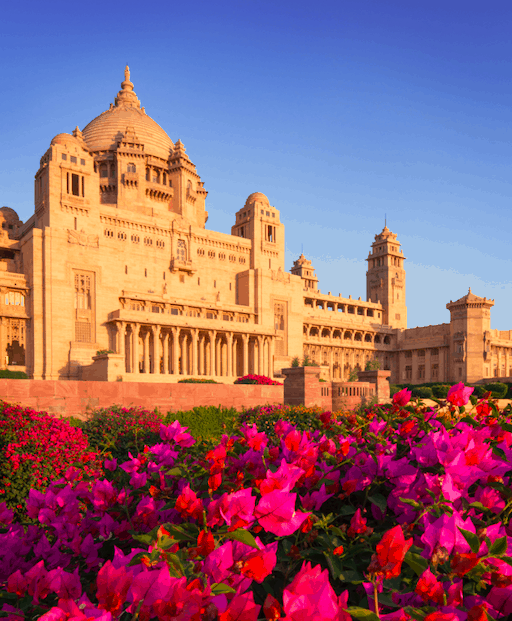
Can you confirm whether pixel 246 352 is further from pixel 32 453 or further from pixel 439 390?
pixel 32 453

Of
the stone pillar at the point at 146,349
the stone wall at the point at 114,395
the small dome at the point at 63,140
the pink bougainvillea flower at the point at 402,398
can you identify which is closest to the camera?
the pink bougainvillea flower at the point at 402,398

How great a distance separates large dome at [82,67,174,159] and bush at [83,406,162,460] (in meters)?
49.7

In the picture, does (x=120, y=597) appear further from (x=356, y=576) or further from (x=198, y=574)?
(x=356, y=576)

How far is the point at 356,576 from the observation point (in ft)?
6.91

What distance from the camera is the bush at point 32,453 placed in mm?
9203

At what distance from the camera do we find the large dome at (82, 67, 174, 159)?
6031 centimetres

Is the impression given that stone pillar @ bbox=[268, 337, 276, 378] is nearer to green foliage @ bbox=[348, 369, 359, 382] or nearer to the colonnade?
the colonnade

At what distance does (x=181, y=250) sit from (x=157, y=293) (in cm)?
618

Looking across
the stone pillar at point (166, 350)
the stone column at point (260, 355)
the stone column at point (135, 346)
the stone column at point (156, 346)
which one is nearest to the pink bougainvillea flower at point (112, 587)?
the stone column at point (135, 346)

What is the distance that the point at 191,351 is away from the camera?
48.1 meters

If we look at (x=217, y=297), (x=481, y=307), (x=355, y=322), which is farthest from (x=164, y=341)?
(x=481, y=307)

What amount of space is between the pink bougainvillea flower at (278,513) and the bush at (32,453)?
7.25 metres

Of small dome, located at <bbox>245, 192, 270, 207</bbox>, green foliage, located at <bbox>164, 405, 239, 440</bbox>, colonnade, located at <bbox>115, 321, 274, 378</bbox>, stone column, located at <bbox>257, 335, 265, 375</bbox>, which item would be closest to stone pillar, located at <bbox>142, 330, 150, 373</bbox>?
colonnade, located at <bbox>115, 321, 274, 378</bbox>

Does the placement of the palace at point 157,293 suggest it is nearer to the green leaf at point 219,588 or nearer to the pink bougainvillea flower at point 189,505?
the pink bougainvillea flower at point 189,505
